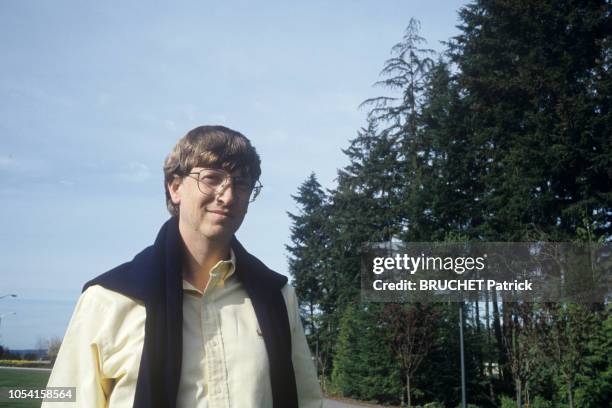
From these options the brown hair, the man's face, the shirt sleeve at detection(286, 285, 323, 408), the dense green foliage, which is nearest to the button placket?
the man's face

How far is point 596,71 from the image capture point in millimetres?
21672

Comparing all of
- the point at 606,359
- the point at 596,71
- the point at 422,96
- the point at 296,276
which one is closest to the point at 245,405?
the point at 606,359

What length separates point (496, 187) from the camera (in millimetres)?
25109

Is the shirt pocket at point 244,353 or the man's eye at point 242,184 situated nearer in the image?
the shirt pocket at point 244,353

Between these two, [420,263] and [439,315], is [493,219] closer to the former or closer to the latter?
[420,263]

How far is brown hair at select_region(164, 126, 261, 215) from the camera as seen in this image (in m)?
2.21

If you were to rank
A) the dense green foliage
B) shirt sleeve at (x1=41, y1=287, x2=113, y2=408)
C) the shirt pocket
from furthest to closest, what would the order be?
the dense green foliage → the shirt pocket → shirt sleeve at (x1=41, y1=287, x2=113, y2=408)

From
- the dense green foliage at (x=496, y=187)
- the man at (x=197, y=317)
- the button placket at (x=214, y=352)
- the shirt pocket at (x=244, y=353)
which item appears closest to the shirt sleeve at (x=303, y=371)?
the man at (x=197, y=317)

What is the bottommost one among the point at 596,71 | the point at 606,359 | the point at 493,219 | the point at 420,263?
the point at 606,359

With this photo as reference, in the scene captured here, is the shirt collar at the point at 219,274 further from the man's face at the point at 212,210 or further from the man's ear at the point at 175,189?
the man's ear at the point at 175,189

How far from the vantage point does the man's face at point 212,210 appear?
2176 mm

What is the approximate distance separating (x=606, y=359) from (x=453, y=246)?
8785 mm

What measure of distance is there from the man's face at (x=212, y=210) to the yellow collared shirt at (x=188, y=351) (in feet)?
0.40

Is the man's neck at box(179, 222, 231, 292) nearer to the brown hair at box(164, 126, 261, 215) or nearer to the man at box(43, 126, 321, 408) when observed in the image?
the man at box(43, 126, 321, 408)
